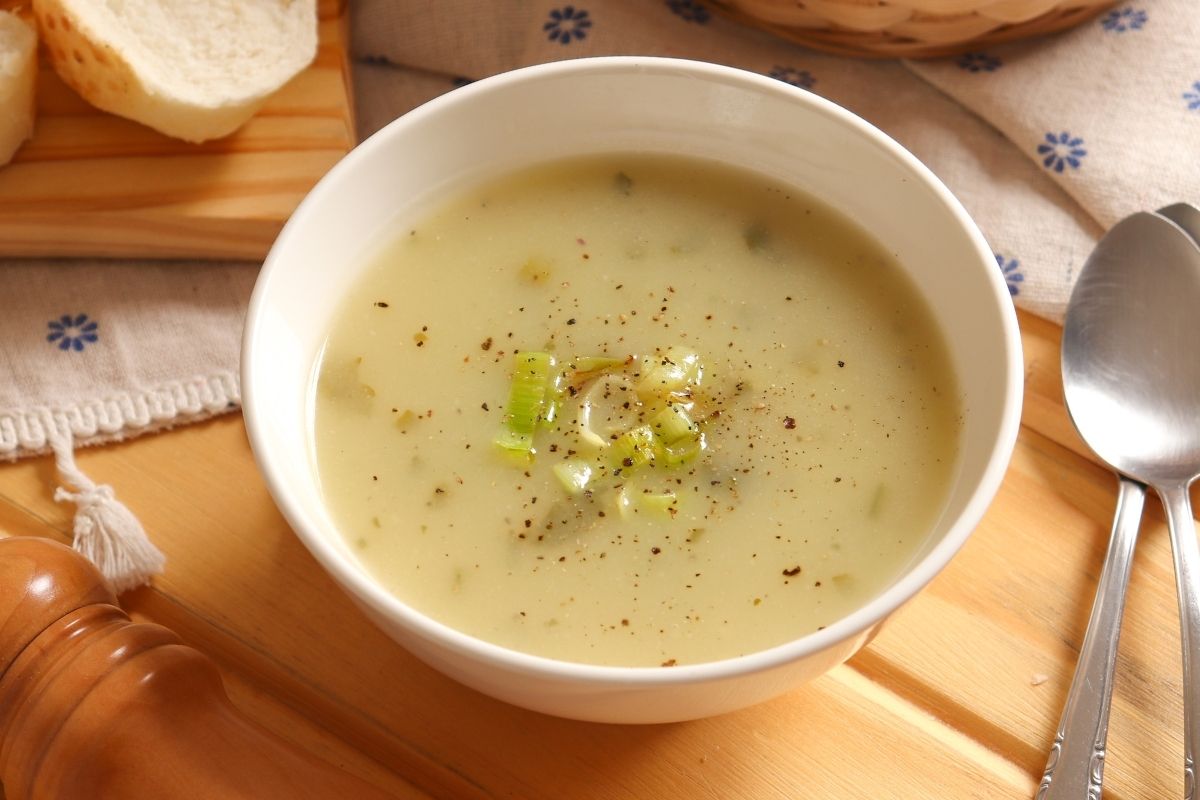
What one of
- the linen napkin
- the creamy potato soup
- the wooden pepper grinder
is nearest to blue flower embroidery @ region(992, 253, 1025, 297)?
the linen napkin

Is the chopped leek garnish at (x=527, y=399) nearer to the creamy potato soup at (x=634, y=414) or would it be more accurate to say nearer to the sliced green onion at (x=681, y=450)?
the creamy potato soup at (x=634, y=414)

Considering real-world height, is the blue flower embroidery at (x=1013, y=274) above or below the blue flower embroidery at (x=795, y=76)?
below

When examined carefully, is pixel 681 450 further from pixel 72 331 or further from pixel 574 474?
pixel 72 331

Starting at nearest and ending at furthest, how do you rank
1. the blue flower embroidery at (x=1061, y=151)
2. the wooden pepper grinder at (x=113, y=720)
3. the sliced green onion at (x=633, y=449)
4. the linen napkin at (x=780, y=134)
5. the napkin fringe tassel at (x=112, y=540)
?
the wooden pepper grinder at (x=113, y=720) → the sliced green onion at (x=633, y=449) → the napkin fringe tassel at (x=112, y=540) → the linen napkin at (x=780, y=134) → the blue flower embroidery at (x=1061, y=151)

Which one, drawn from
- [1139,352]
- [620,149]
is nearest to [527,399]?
[620,149]

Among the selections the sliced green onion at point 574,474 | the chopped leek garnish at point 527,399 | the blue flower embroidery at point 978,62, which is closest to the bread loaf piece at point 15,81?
the chopped leek garnish at point 527,399

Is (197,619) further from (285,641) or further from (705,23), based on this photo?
(705,23)

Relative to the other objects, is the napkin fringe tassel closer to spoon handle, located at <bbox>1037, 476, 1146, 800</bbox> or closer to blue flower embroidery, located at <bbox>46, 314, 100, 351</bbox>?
blue flower embroidery, located at <bbox>46, 314, 100, 351</bbox>
